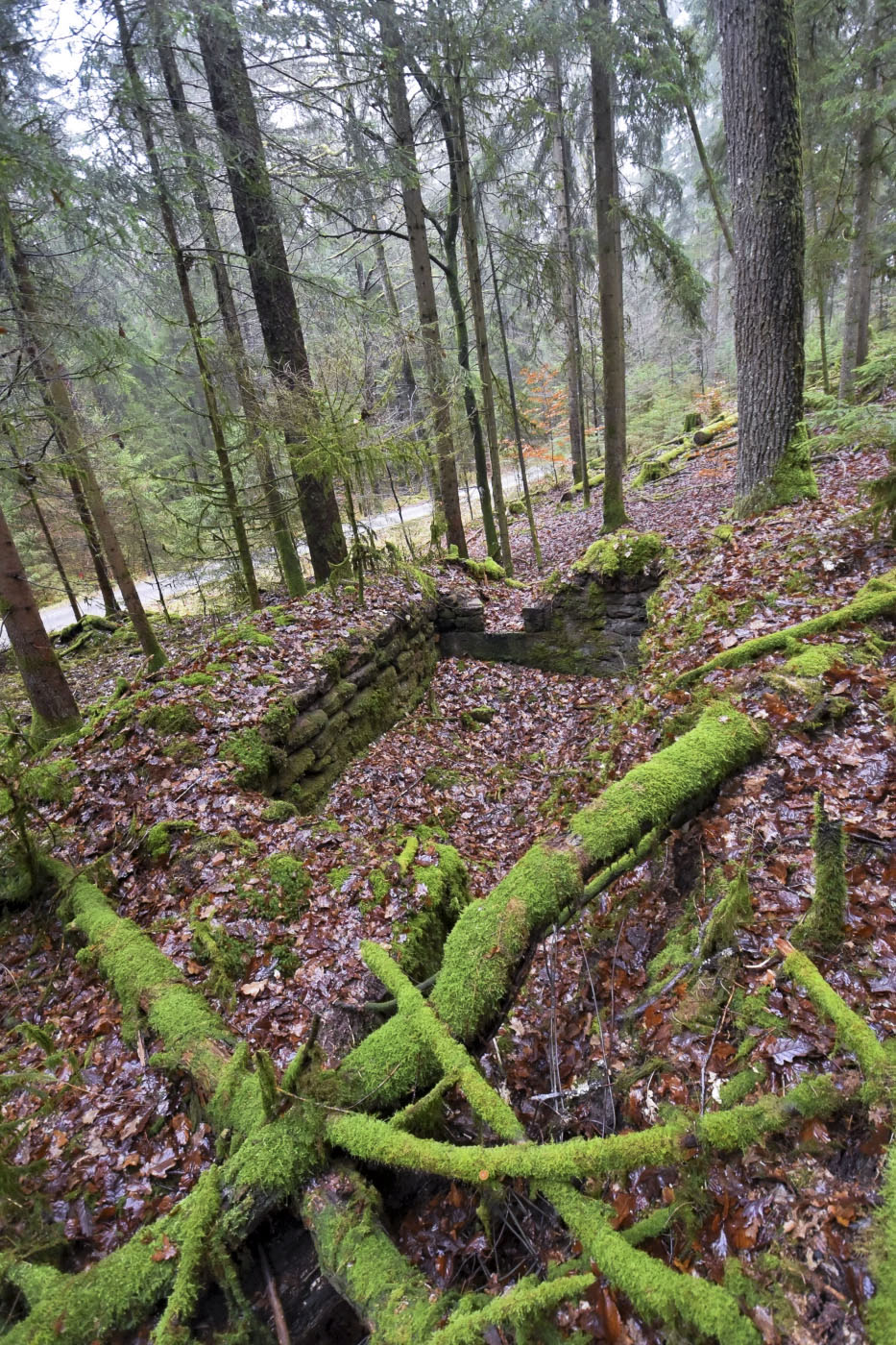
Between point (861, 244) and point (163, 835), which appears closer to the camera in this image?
point (163, 835)

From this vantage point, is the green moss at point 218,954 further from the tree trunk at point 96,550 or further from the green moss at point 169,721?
the tree trunk at point 96,550

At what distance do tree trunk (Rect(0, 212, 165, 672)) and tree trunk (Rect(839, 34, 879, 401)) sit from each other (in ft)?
43.6

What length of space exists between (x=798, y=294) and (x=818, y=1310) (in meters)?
8.09

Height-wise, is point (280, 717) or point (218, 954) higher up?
point (280, 717)

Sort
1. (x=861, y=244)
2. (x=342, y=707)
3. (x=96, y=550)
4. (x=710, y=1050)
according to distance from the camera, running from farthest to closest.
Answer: (x=96, y=550)
(x=861, y=244)
(x=342, y=707)
(x=710, y=1050)

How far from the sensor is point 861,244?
476 inches

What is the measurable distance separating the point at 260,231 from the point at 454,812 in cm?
825

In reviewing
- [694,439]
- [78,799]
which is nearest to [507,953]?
[78,799]

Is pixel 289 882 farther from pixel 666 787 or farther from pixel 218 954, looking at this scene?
pixel 666 787

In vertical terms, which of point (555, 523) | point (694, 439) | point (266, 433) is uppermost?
point (266, 433)

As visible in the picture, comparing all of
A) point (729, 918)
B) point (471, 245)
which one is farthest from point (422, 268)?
point (729, 918)

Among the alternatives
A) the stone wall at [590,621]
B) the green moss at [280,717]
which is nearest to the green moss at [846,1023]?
the green moss at [280,717]

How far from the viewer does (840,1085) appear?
1713 millimetres

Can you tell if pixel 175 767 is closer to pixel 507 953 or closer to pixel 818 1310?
pixel 507 953
